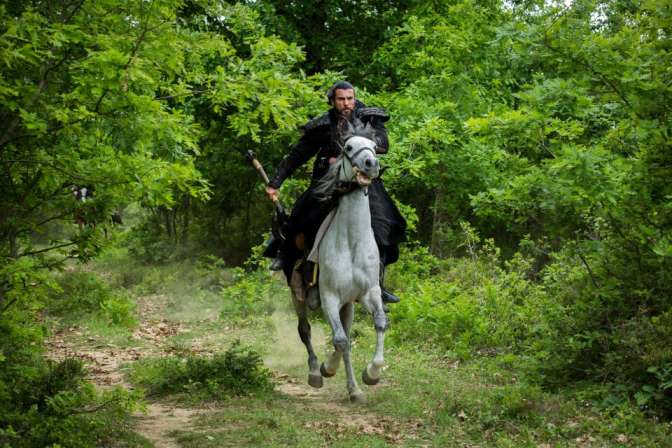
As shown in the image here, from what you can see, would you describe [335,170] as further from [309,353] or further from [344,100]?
[309,353]

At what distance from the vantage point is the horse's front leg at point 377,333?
8977mm

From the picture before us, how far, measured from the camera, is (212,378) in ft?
32.4

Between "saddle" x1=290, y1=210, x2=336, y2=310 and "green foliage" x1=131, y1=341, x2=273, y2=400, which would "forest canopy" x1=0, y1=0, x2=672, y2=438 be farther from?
"green foliage" x1=131, y1=341, x2=273, y2=400

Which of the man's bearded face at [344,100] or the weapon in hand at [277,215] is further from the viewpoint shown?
the weapon in hand at [277,215]

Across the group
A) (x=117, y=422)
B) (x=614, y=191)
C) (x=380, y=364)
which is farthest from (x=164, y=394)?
(x=614, y=191)

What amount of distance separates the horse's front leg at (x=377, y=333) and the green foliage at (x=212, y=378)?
1.54 metres

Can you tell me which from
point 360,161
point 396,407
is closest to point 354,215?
point 360,161

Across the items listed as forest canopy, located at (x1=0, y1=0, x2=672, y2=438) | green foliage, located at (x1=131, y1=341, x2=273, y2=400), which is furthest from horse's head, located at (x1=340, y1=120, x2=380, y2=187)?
green foliage, located at (x1=131, y1=341, x2=273, y2=400)

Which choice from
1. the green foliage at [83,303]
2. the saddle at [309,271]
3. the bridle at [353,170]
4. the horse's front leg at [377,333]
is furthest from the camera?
the green foliage at [83,303]

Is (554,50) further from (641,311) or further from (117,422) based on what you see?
(117,422)

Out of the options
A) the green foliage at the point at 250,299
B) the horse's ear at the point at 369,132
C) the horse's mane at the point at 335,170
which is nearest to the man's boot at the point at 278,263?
the horse's mane at the point at 335,170

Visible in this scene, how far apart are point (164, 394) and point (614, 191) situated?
567 centimetres

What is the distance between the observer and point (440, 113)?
16.5 m

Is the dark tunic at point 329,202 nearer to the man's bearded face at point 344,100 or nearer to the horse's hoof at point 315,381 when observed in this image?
the man's bearded face at point 344,100
